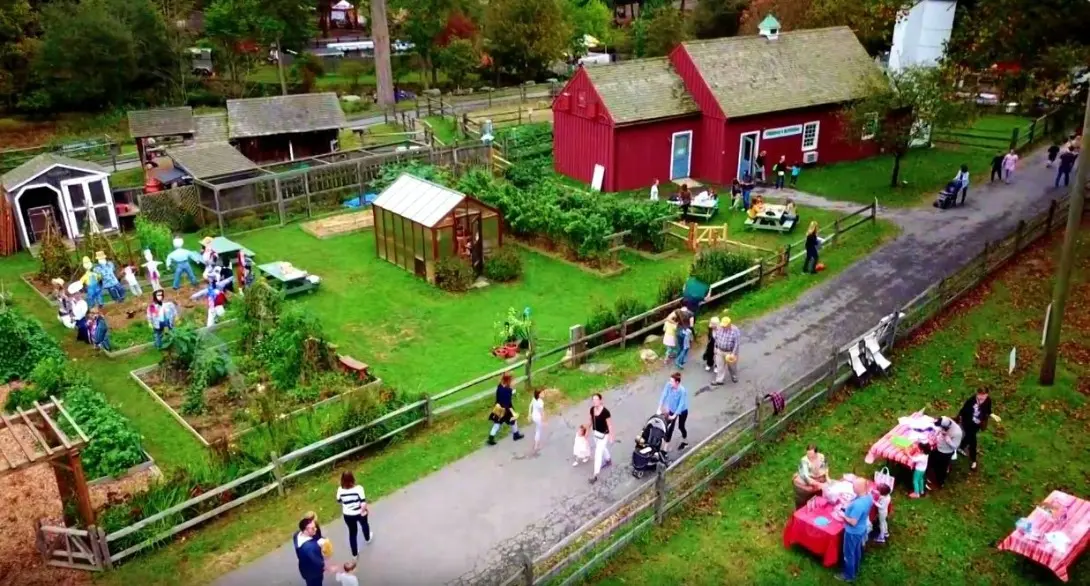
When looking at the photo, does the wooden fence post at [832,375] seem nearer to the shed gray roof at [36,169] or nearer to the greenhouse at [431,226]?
the greenhouse at [431,226]

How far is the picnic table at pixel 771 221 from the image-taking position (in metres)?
25.9

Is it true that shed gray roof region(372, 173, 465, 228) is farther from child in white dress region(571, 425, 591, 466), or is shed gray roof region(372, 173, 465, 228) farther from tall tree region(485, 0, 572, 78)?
tall tree region(485, 0, 572, 78)

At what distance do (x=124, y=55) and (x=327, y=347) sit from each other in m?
33.7

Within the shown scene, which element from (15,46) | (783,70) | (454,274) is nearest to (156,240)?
(454,274)

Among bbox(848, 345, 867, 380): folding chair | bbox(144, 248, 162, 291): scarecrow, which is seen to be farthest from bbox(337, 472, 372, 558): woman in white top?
bbox(144, 248, 162, 291): scarecrow

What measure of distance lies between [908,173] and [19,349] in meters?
29.4

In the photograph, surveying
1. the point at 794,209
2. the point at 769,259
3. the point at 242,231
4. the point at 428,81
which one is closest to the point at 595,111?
the point at 794,209

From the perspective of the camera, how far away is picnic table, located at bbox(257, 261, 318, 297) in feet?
72.6

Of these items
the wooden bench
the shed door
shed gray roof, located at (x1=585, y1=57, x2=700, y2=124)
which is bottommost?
the wooden bench

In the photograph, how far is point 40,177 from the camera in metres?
25.6

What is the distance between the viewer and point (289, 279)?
72.2 feet

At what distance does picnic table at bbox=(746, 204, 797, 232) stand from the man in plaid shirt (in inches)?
404

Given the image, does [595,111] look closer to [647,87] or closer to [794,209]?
[647,87]

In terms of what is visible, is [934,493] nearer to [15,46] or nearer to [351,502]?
[351,502]
